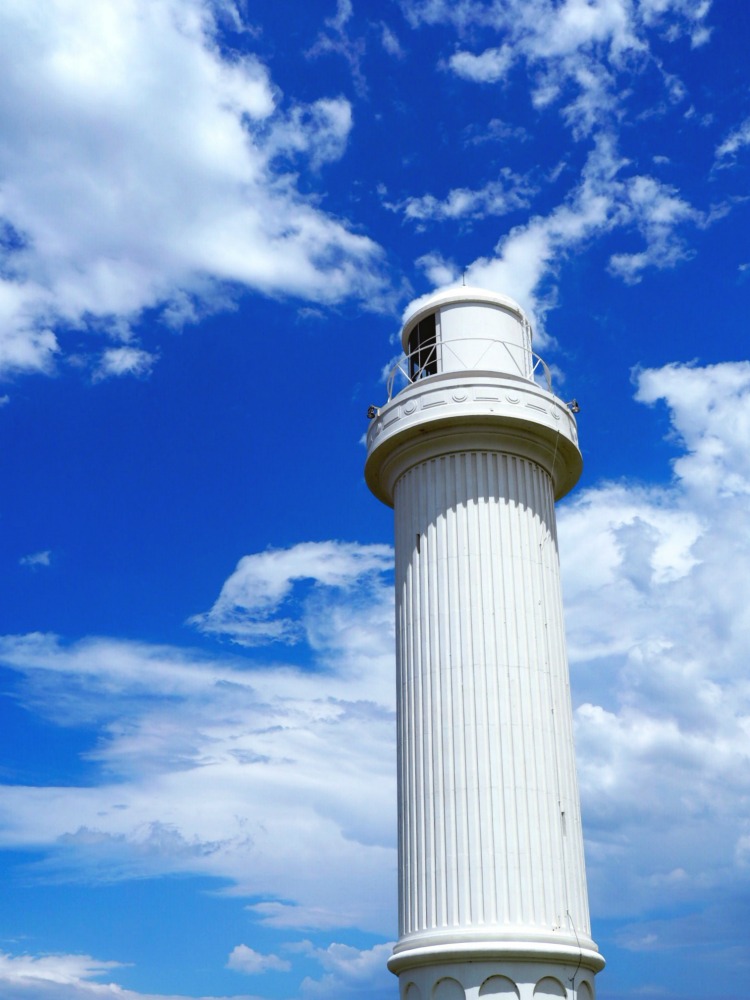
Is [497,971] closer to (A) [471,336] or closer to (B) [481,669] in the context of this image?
(B) [481,669]

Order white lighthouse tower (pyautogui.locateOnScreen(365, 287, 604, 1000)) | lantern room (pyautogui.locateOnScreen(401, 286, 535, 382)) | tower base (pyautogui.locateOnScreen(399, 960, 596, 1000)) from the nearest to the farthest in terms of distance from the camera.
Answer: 1. tower base (pyautogui.locateOnScreen(399, 960, 596, 1000))
2. white lighthouse tower (pyautogui.locateOnScreen(365, 287, 604, 1000))
3. lantern room (pyautogui.locateOnScreen(401, 286, 535, 382))

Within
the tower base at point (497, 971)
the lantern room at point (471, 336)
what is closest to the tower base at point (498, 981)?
the tower base at point (497, 971)

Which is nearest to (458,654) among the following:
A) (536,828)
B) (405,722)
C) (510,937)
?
(405,722)

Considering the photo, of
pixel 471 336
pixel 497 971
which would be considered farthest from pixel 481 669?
pixel 471 336

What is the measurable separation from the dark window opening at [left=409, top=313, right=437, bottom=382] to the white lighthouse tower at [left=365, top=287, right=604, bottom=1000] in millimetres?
70

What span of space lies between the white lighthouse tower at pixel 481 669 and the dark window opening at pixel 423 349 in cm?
7

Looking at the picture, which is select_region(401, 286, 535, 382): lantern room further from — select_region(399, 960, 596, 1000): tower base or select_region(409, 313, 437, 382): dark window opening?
select_region(399, 960, 596, 1000): tower base

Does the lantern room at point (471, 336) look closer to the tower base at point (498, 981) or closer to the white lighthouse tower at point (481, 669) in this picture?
the white lighthouse tower at point (481, 669)

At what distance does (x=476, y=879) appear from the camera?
20203mm

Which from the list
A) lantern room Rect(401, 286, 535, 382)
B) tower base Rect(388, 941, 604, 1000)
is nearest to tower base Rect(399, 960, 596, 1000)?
tower base Rect(388, 941, 604, 1000)

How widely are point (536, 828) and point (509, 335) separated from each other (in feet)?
36.7

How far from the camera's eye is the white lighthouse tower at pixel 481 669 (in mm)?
20031

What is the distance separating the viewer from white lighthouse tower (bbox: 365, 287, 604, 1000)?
2003 cm

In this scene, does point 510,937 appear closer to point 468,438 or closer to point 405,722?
point 405,722
